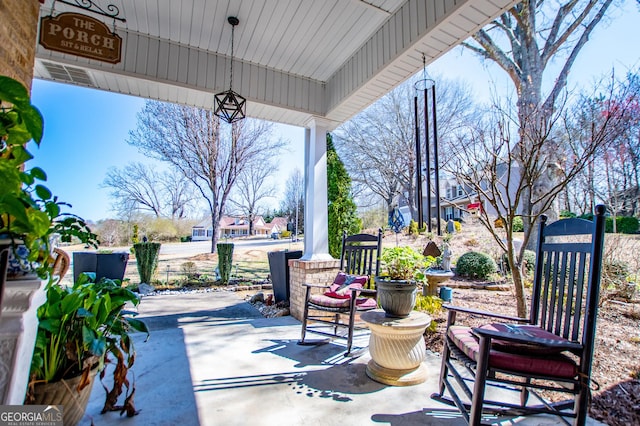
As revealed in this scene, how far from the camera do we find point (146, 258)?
6086 mm

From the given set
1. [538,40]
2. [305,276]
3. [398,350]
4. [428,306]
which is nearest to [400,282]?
[398,350]

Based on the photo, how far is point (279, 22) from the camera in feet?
10.3

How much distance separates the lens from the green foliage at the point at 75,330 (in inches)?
57.3

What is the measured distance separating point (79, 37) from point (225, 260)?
4831 mm

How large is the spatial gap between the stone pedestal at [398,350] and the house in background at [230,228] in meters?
8.00

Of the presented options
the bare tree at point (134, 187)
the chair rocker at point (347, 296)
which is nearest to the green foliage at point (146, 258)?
the chair rocker at point (347, 296)

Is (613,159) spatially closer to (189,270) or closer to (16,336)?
(16,336)

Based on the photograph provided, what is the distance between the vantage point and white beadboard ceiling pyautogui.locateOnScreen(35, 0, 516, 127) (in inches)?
110

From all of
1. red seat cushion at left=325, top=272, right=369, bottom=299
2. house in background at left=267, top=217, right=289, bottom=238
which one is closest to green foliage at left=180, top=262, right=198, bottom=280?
red seat cushion at left=325, top=272, right=369, bottom=299

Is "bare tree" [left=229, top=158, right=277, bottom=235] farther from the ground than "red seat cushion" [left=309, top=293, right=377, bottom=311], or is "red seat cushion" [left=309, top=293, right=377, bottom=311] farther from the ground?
"bare tree" [left=229, top=158, right=277, bottom=235]

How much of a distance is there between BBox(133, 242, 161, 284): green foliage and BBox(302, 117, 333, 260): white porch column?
3633 millimetres

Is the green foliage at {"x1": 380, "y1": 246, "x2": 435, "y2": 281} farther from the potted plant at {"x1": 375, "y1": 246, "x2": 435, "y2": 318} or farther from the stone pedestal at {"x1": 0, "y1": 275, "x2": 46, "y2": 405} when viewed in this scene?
the stone pedestal at {"x1": 0, "y1": 275, "x2": 46, "y2": 405}

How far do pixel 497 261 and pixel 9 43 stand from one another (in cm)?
789

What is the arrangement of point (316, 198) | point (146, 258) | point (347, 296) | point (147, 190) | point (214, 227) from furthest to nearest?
1. point (147, 190)
2. point (214, 227)
3. point (146, 258)
4. point (316, 198)
5. point (347, 296)
